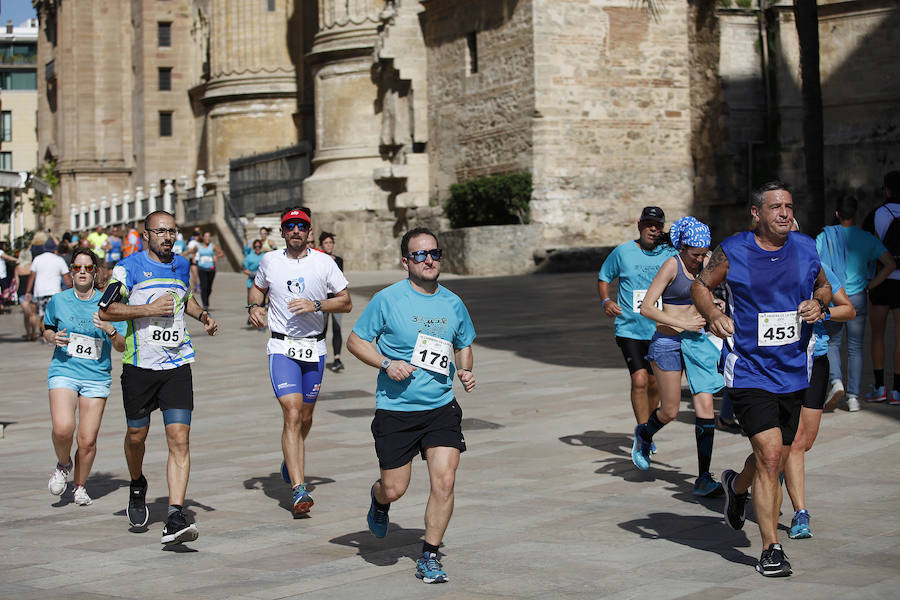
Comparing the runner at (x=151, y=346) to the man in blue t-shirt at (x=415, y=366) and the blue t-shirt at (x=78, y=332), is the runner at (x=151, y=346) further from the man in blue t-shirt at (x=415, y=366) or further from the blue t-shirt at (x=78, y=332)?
the man in blue t-shirt at (x=415, y=366)

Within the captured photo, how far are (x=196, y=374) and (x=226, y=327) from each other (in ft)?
20.2

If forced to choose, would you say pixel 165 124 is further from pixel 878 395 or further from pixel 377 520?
pixel 377 520

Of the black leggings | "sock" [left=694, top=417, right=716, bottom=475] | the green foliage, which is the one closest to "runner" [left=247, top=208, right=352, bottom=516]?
"sock" [left=694, top=417, right=716, bottom=475]

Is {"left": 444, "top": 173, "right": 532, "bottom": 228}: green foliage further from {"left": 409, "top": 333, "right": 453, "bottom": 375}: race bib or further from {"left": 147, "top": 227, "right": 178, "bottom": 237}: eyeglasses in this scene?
{"left": 409, "top": 333, "right": 453, "bottom": 375}: race bib

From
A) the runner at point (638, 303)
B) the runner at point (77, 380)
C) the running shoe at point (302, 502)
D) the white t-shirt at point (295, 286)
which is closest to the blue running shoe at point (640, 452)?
the runner at point (638, 303)

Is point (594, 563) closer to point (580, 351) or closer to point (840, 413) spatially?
point (840, 413)

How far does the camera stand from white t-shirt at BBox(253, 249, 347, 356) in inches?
343

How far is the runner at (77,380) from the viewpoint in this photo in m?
9.03

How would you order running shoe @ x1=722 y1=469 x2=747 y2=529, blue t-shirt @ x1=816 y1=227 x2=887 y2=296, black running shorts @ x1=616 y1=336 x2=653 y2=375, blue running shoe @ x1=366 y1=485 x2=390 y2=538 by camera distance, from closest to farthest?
1. blue running shoe @ x1=366 y1=485 x2=390 y2=538
2. running shoe @ x1=722 y1=469 x2=747 y2=529
3. black running shorts @ x1=616 y1=336 x2=653 y2=375
4. blue t-shirt @ x1=816 y1=227 x2=887 y2=296

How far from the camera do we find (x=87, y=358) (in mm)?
9156

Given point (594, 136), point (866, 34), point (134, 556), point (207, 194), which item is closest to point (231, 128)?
point (207, 194)

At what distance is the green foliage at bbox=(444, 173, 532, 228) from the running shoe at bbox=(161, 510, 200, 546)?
978 inches

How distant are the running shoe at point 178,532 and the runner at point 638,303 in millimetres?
3773

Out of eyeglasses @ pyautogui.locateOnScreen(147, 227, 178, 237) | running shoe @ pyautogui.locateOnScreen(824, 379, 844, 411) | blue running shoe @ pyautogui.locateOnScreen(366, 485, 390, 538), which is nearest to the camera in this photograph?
blue running shoe @ pyautogui.locateOnScreen(366, 485, 390, 538)
